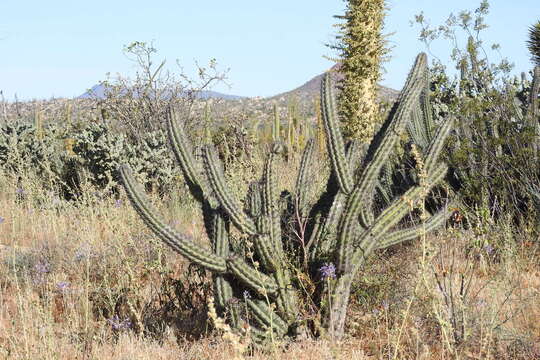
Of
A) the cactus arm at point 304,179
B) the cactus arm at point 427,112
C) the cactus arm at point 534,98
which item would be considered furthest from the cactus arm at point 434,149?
the cactus arm at point 427,112

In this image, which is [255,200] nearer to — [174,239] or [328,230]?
[328,230]

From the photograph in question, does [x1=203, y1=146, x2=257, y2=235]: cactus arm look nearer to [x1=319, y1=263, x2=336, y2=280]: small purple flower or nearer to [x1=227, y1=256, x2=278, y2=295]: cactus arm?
[x1=227, y1=256, x2=278, y2=295]: cactus arm

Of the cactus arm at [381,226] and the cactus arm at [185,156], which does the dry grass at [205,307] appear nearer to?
the cactus arm at [381,226]

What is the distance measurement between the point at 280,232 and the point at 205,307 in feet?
2.99

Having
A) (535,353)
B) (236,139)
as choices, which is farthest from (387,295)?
(236,139)

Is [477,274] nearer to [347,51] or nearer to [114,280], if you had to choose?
[114,280]

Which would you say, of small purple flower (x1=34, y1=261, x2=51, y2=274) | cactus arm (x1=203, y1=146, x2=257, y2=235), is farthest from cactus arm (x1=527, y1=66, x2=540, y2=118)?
small purple flower (x1=34, y1=261, x2=51, y2=274)

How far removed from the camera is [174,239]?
385cm

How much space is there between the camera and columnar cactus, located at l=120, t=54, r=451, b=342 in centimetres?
385

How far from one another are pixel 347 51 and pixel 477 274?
842 centimetres

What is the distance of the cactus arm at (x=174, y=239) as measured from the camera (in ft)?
12.6

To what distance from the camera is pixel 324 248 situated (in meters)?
4.21

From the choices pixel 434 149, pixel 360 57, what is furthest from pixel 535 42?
pixel 434 149

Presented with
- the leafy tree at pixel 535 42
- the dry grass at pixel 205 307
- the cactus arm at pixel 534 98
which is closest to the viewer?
the dry grass at pixel 205 307
